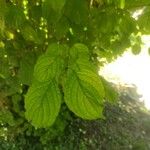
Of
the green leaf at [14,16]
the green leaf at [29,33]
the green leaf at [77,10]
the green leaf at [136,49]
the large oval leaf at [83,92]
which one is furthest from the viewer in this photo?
the green leaf at [136,49]

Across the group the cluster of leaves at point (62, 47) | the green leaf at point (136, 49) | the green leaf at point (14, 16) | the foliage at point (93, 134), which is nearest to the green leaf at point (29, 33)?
the cluster of leaves at point (62, 47)

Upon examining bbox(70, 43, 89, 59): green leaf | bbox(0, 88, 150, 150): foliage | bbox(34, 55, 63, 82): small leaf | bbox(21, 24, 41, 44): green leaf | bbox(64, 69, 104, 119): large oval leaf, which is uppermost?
bbox(70, 43, 89, 59): green leaf

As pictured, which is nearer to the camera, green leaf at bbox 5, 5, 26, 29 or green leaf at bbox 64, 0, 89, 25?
green leaf at bbox 64, 0, 89, 25

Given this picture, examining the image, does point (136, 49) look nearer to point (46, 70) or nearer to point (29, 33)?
point (29, 33)

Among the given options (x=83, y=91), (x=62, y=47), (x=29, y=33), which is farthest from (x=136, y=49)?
(x=83, y=91)

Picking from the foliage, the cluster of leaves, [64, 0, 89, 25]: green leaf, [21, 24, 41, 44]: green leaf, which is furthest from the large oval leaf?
the foliage

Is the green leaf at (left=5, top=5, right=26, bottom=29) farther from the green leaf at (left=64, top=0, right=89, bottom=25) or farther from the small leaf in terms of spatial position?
the small leaf

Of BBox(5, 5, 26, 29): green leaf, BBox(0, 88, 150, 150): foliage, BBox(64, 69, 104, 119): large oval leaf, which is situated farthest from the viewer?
BBox(0, 88, 150, 150): foliage

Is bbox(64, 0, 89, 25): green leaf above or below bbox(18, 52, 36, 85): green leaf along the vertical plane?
above

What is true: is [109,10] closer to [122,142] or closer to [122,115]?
[122,142]

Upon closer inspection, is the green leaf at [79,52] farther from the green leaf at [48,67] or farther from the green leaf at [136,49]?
the green leaf at [136,49]
